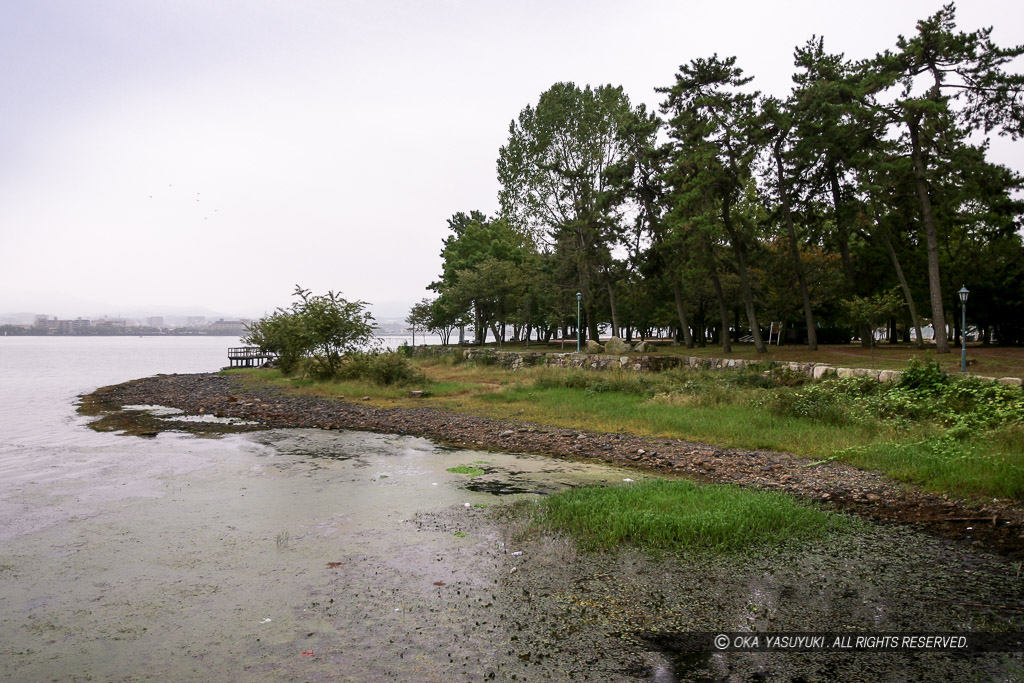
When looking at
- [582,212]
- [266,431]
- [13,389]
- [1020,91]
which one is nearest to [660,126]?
[582,212]

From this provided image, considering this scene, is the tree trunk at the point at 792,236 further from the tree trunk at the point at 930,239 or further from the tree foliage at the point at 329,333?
the tree foliage at the point at 329,333

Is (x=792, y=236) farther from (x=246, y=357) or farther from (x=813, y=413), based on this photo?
(x=246, y=357)

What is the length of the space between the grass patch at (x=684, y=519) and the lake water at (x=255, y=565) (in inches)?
43.2

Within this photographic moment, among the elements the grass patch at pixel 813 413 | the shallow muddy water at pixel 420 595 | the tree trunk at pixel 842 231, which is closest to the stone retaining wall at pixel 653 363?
the grass patch at pixel 813 413

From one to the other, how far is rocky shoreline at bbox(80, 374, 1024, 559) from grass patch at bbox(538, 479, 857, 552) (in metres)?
1.12

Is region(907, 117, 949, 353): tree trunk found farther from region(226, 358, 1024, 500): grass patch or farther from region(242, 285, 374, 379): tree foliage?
region(242, 285, 374, 379): tree foliage

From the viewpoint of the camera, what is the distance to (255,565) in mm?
7262

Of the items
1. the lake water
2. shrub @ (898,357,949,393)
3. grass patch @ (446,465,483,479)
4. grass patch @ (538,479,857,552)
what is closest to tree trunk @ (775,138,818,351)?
shrub @ (898,357,949,393)

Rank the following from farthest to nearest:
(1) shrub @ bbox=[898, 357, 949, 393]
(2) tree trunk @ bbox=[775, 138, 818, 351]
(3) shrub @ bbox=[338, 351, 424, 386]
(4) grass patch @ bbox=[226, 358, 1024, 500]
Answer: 1. (2) tree trunk @ bbox=[775, 138, 818, 351]
2. (3) shrub @ bbox=[338, 351, 424, 386]
3. (1) shrub @ bbox=[898, 357, 949, 393]
4. (4) grass patch @ bbox=[226, 358, 1024, 500]

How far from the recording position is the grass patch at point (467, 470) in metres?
11.9

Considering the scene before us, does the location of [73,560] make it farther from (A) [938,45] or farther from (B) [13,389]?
(B) [13,389]

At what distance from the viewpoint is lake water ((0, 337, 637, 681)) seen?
511cm

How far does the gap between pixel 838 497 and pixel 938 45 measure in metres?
24.7

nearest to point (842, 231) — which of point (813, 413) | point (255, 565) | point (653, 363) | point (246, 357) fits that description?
point (653, 363)
